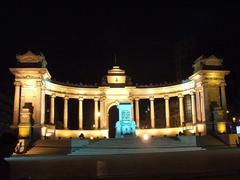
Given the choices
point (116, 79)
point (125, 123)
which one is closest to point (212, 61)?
point (125, 123)

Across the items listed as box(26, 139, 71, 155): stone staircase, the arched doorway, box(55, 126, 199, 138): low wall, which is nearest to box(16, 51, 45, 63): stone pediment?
box(26, 139, 71, 155): stone staircase

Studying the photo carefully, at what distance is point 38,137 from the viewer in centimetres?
4925

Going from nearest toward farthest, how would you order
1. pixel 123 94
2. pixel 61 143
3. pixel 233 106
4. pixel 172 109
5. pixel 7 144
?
1. pixel 7 144
2. pixel 61 143
3. pixel 123 94
4. pixel 233 106
5. pixel 172 109

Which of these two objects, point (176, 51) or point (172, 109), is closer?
point (172, 109)

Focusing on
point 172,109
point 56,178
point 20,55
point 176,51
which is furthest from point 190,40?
point 56,178

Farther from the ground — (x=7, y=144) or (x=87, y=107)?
(x=87, y=107)

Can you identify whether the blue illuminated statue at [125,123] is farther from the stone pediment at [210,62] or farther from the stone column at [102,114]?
the stone pediment at [210,62]

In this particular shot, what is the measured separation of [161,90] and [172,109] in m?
30.0

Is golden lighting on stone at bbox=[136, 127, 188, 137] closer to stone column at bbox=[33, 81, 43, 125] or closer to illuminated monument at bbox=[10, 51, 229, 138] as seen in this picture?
illuminated monument at bbox=[10, 51, 229, 138]

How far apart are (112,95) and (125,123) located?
11442 mm

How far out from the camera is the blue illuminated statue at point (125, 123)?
58272mm

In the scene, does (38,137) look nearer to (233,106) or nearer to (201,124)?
(201,124)

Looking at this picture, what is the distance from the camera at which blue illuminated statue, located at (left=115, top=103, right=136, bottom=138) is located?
191ft

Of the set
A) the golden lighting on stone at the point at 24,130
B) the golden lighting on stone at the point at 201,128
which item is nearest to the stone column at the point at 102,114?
the golden lighting on stone at the point at 201,128
